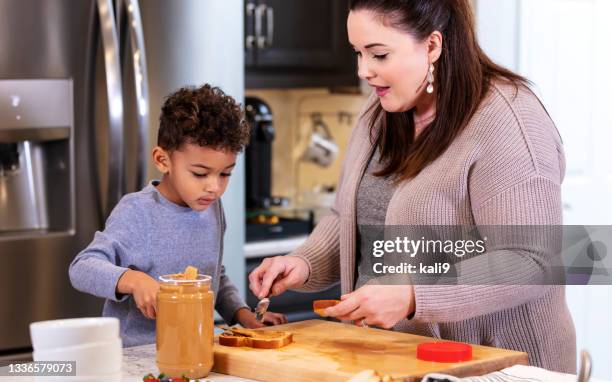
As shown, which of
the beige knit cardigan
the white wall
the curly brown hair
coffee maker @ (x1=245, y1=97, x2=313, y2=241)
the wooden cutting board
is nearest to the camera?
the wooden cutting board

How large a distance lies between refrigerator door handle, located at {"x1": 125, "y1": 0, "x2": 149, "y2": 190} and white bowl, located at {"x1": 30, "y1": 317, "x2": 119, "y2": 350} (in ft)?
4.47

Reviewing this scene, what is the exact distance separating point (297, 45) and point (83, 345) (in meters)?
2.55

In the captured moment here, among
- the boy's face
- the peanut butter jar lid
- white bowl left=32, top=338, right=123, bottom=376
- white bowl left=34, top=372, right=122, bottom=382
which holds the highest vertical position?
the boy's face

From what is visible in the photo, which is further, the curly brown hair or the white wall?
the white wall

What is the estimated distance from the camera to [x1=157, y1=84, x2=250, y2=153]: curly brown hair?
1854 millimetres

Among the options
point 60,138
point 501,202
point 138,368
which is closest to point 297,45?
point 60,138

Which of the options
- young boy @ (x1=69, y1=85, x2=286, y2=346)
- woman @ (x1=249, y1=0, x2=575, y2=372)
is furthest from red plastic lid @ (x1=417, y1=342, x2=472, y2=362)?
young boy @ (x1=69, y1=85, x2=286, y2=346)

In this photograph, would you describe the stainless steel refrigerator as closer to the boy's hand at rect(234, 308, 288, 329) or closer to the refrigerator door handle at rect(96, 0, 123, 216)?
the refrigerator door handle at rect(96, 0, 123, 216)

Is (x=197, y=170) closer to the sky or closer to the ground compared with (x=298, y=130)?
closer to the ground

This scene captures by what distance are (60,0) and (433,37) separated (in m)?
1.11

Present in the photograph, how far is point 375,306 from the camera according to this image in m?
1.62

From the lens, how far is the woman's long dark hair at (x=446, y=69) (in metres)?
1.88

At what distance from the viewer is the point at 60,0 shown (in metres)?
2.56

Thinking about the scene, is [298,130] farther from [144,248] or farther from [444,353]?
[444,353]
